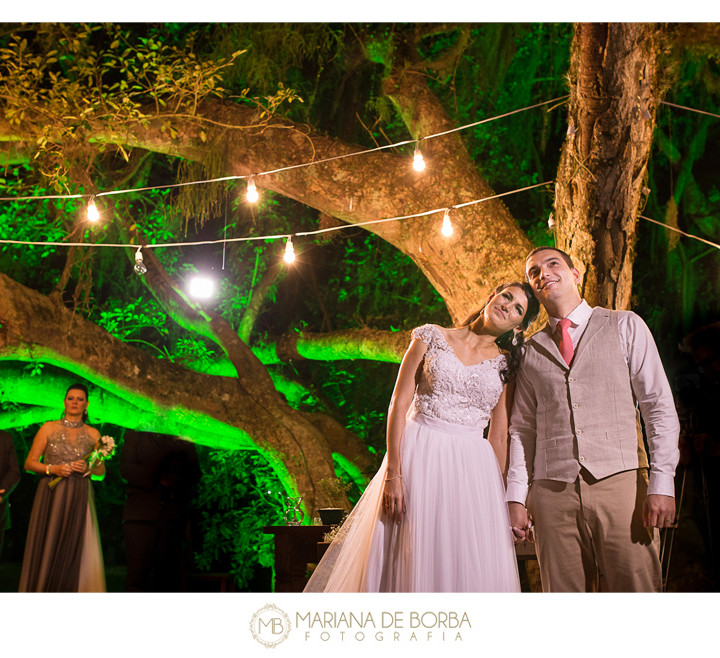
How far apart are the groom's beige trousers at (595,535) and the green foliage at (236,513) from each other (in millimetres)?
3743

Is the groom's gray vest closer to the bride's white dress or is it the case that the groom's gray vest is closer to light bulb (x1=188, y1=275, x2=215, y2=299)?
the bride's white dress

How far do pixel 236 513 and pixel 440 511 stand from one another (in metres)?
3.86

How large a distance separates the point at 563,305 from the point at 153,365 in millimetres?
3235

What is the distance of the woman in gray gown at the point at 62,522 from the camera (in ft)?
13.4

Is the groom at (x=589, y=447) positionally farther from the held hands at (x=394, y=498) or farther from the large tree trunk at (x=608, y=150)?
the large tree trunk at (x=608, y=150)

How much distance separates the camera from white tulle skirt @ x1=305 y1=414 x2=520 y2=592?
9.78ft

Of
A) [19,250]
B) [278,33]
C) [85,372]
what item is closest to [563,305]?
[278,33]

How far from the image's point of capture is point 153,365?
207 inches
